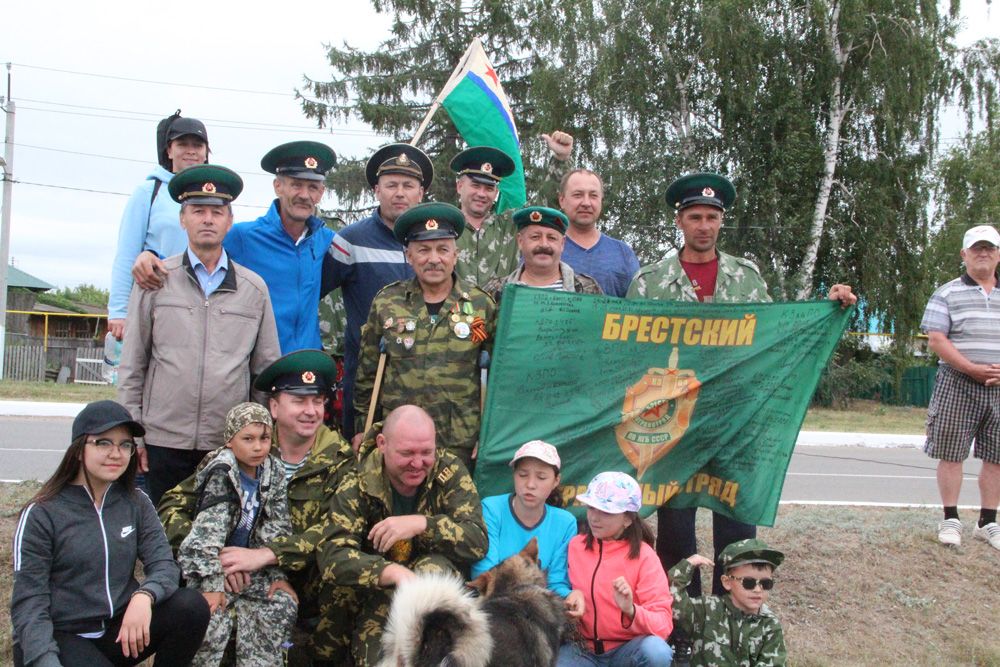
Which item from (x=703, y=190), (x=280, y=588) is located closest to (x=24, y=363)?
(x=280, y=588)

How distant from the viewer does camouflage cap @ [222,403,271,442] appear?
4120 millimetres

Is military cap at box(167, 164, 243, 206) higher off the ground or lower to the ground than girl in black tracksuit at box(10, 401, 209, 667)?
higher

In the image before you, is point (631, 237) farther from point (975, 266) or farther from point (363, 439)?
point (363, 439)

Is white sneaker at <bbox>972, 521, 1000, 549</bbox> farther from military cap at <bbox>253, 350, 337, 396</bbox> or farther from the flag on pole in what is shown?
military cap at <bbox>253, 350, 337, 396</bbox>

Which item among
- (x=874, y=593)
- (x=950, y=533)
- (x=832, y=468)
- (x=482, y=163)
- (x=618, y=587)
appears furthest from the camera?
(x=832, y=468)

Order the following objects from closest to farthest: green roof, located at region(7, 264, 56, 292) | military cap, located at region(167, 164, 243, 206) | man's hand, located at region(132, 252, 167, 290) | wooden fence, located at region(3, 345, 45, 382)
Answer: man's hand, located at region(132, 252, 167, 290)
military cap, located at region(167, 164, 243, 206)
wooden fence, located at region(3, 345, 45, 382)
green roof, located at region(7, 264, 56, 292)

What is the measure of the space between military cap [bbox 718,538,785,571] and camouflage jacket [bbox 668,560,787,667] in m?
0.19

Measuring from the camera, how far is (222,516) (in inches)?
159

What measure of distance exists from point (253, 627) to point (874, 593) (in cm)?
415

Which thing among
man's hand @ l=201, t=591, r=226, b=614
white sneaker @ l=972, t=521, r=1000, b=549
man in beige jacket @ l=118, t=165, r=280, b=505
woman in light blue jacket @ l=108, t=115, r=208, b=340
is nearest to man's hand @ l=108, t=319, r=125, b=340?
woman in light blue jacket @ l=108, t=115, r=208, b=340

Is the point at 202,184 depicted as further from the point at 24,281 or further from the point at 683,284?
the point at 24,281

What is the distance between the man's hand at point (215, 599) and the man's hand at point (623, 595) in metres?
1.78

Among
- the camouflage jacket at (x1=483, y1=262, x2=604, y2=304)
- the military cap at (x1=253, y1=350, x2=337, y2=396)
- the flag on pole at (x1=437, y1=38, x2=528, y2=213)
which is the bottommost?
the military cap at (x1=253, y1=350, x2=337, y2=396)

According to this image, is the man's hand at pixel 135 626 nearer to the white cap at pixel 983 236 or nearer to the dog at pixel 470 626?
the dog at pixel 470 626
